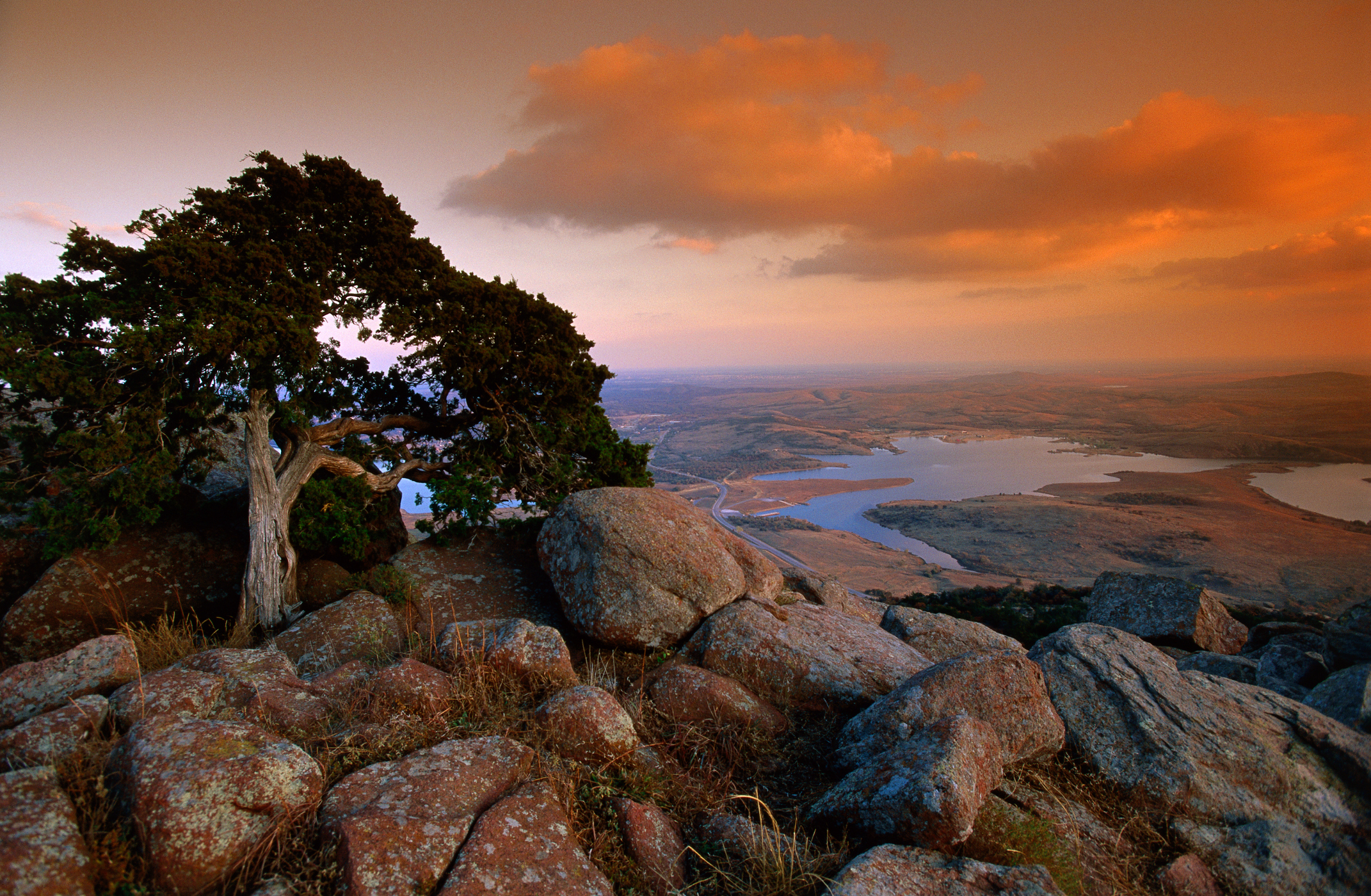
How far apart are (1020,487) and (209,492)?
83571 millimetres

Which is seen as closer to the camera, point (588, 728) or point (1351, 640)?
point (588, 728)

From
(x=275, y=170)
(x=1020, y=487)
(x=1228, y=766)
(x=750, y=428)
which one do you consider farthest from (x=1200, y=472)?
(x=275, y=170)

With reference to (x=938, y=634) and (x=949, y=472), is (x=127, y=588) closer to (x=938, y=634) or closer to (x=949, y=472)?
(x=938, y=634)

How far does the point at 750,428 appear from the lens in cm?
11556

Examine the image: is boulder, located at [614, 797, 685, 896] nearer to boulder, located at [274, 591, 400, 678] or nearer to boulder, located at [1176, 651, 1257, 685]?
boulder, located at [274, 591, 400, 678]

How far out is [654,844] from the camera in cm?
393

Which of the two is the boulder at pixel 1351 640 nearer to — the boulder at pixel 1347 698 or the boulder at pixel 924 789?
the boulder at pixel 1347 698

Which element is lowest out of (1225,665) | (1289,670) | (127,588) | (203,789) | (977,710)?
(1225,665)

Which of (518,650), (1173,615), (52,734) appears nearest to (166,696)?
(52,734)

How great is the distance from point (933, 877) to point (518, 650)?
13.1ft

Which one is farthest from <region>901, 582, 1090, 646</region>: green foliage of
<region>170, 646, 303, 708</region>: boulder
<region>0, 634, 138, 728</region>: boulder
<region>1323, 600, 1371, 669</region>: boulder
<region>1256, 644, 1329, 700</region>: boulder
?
<region>0, 634, 138, 728</region>: boulder

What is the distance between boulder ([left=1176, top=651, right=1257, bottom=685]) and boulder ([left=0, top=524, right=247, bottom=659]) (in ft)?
49.7

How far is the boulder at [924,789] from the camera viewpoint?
12.2 feet

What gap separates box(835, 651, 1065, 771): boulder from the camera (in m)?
5.02
